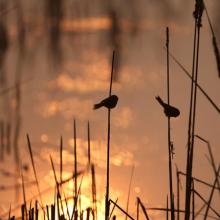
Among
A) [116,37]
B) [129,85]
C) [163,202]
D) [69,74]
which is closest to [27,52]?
[116,37]

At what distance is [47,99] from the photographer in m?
6.12

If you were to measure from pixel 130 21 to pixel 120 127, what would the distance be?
2503 mm

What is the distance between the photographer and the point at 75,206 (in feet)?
6.73

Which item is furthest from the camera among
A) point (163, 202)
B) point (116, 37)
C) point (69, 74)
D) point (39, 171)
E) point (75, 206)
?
point (69, 74)

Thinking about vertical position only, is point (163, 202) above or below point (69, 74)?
below

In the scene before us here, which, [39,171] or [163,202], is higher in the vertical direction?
[39,171]

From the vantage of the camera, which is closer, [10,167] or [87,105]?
[10,167]

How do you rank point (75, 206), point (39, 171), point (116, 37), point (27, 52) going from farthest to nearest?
point (39, 171) < point (27, 52) < point (116, 37) < point (75, 206)

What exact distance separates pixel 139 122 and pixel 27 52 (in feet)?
7.43

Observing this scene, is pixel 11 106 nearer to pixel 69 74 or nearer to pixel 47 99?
pixel 47 99

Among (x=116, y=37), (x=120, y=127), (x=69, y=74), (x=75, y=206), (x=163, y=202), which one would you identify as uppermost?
(x=69, y=74)

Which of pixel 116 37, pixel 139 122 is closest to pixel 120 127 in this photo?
pixel 139 122

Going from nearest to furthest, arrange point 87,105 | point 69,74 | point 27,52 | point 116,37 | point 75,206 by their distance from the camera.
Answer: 1. point 75,206
2. point 116,37
3. point 27,52
4. point 87,105
5. point 69,74

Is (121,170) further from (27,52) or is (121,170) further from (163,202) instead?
(27,52)
